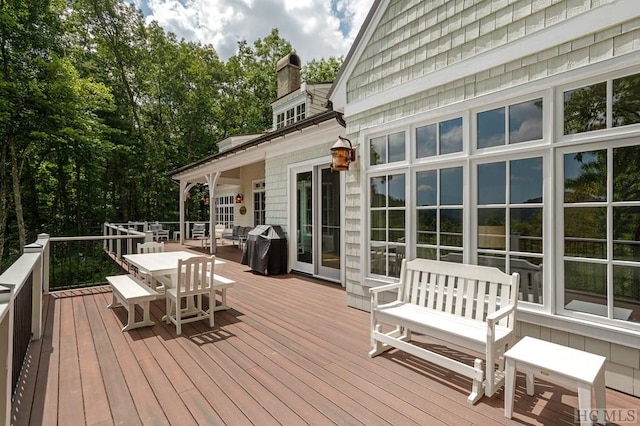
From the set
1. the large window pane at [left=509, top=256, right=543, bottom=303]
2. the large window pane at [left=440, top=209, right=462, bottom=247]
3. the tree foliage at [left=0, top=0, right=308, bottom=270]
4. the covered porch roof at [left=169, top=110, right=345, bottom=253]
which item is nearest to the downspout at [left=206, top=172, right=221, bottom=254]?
the covered porch roof at [left=169, top=110, right=345, bottom=253]

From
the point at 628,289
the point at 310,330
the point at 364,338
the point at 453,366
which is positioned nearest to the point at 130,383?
the point at 310,330

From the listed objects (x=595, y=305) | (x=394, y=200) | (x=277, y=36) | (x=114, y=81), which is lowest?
(x=595, y=305)

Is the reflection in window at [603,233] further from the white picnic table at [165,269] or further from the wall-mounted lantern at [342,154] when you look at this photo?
Answer: the white picnic table at [165,269]

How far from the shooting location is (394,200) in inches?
152

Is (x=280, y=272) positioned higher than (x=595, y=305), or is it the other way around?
(x=595, y=305)

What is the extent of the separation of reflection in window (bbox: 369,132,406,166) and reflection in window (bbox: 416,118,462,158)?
0.24 m

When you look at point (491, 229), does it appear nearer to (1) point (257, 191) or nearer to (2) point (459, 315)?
(2) point (459, 315)

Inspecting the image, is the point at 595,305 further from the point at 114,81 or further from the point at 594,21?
the point at 114,81

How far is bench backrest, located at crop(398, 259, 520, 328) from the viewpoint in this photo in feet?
8.41

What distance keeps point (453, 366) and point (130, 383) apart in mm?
2629

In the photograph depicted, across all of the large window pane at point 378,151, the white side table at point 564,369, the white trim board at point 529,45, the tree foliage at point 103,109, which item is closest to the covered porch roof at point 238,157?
the large window pane at point 378,151

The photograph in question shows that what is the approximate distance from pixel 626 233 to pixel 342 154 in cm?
295

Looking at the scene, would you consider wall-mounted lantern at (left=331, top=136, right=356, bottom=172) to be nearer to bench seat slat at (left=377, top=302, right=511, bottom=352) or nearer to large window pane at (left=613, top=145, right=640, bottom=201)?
bench seat slat at (left=377, top=302, right=511, bottom=352)

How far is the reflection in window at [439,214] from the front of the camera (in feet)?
10.6
